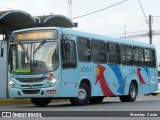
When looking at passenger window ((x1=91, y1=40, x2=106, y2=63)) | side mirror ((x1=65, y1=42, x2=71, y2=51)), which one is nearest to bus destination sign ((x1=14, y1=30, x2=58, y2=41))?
side mirror ((x1=65, y1=42, x2=71, y2=51))

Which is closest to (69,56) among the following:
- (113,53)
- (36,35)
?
(36,35)

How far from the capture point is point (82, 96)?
21.3 metres

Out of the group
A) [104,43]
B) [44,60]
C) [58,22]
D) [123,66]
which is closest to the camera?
[44,60]

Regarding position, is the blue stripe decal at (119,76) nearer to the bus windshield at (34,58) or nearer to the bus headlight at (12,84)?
the bus windshield at (34,58)

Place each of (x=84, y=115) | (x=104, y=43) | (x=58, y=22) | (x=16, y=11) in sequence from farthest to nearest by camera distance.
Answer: (x=58, y=22)
(x=16, y=11)
(x=104, y=43)
(x=84, y=115)

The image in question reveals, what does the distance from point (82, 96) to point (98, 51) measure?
231 cm

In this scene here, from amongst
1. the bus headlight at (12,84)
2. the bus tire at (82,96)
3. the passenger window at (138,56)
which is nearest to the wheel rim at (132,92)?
the passenger window at (138,56)

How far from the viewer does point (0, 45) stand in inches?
947

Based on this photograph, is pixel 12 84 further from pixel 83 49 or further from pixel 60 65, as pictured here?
pixel 83 49

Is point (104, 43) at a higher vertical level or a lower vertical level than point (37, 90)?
higher

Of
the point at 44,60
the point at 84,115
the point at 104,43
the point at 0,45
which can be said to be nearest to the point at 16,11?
the point at 0,45

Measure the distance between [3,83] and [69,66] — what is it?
20.4 ft

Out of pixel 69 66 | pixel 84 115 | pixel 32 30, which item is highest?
pixel 32 30

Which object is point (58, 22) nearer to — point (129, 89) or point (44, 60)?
point (129, 89)
